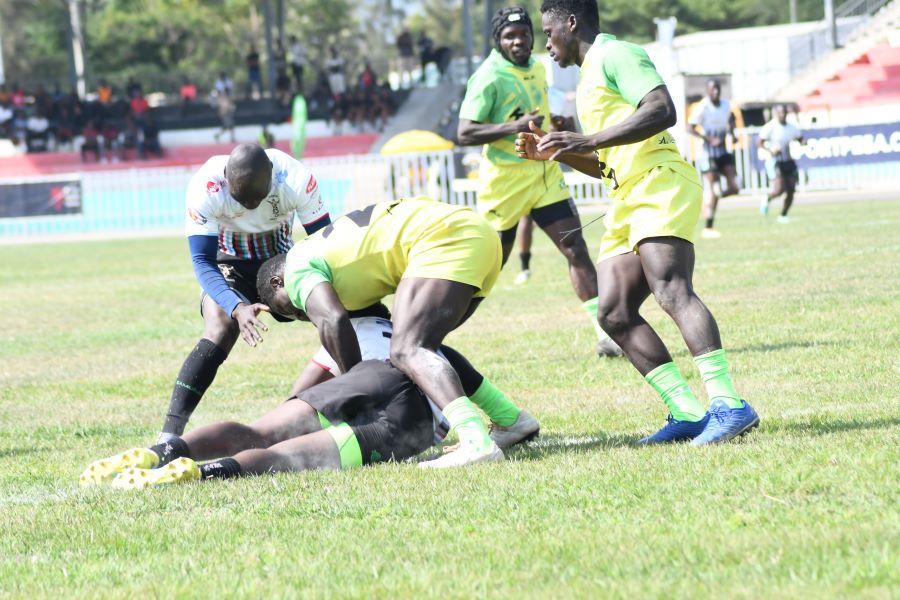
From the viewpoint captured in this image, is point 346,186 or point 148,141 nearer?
point 346,186

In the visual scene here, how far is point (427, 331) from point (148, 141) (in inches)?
1501

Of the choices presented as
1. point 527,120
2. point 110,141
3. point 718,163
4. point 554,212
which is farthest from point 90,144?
point 527,120

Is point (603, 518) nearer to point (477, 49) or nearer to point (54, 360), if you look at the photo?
point (54, 360)

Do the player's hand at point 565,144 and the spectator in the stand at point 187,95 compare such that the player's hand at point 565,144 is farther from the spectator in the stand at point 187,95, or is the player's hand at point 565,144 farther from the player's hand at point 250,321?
the spectator in the stand at point 187,95

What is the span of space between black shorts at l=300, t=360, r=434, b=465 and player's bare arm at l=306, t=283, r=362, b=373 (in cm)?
11

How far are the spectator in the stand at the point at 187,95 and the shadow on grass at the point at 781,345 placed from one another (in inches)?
1508

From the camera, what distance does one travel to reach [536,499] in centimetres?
472

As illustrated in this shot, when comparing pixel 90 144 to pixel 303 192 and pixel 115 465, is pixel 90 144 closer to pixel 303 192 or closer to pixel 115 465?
pixel 303 192

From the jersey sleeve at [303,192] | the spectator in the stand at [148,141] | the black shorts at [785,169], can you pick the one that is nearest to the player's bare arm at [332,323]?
the jersey sleeve at [303,192]

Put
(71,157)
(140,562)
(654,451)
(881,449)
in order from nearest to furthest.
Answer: (140,562) → (881,449) → (654,451) → (71,157)

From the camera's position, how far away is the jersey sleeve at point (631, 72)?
225 inches

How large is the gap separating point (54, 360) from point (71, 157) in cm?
3328

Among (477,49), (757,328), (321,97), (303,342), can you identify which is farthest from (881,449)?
(477,49)

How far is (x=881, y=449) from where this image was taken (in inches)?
200
